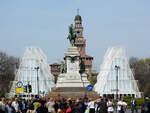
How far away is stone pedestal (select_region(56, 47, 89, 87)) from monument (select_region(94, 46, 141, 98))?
24.8 meters

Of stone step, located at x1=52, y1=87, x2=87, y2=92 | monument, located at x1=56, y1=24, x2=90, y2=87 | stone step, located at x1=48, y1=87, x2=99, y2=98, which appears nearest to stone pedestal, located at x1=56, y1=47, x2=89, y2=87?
monument, located at x1=56, y1=24, x2=90, y2=87

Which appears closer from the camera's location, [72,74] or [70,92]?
[70,92]

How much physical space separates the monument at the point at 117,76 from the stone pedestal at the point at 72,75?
24814 mm

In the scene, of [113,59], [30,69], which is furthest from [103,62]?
[30,69]

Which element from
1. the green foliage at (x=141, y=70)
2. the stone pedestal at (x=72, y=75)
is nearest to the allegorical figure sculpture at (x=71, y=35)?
the stone pedestal at (x=72, y=75)

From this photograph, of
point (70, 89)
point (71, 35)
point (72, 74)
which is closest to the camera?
point (70, 89)

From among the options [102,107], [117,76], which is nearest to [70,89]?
[117,76]

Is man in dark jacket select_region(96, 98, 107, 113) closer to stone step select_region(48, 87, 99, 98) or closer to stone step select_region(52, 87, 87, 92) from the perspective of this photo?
stone step select_region(48, 87, 99, 98)

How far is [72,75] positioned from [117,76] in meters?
26.7

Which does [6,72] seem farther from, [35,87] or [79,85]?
[79,85]

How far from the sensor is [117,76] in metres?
103

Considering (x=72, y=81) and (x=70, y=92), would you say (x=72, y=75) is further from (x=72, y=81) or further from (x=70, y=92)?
(x=70, y=92)

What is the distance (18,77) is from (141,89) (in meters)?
32.4

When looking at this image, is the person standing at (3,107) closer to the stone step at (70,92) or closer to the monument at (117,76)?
the stone step at (70,92)
